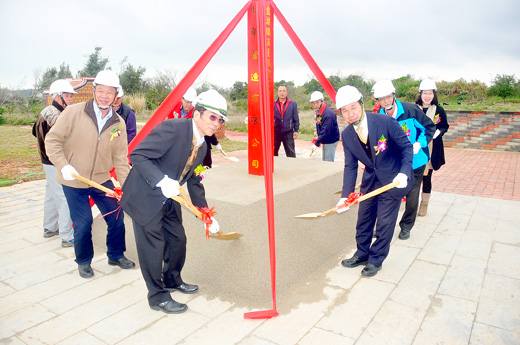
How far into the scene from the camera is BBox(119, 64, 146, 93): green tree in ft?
85.6

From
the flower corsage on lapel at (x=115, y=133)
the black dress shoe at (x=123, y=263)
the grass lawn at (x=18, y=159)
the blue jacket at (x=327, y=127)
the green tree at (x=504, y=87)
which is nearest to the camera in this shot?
the flower corsage on lapel at (x=115, y=133)

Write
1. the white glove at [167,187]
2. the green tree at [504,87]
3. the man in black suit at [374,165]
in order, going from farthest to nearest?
the green tree at [504,87] < the man in black suit at [374,165] < the white glove at [167,187]

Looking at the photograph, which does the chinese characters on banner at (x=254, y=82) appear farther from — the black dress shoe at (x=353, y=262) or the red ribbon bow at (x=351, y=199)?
the black dress shoe at (x=353, y=262)

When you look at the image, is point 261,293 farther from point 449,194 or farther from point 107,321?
point 449,194

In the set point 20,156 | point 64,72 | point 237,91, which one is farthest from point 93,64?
point 20,156

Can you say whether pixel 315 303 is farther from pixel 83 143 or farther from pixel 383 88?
pixel 83 143

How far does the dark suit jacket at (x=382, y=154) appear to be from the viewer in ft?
10.8

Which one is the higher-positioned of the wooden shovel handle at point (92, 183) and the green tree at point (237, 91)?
the green tree at point (237, 91)

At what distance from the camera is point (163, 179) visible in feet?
8.24

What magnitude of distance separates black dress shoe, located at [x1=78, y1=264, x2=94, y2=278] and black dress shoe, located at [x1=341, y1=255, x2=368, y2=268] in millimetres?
2269

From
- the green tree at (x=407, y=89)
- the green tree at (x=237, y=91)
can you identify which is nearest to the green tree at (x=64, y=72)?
the green tree at (x=237, y=91)

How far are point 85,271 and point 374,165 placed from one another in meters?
2.68

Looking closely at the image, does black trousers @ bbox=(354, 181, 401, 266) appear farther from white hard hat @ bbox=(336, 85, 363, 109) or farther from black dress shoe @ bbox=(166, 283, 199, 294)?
black dress shoe @ bbox=(166, 283, 199, 294)

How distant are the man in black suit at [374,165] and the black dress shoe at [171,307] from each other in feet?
4.85
